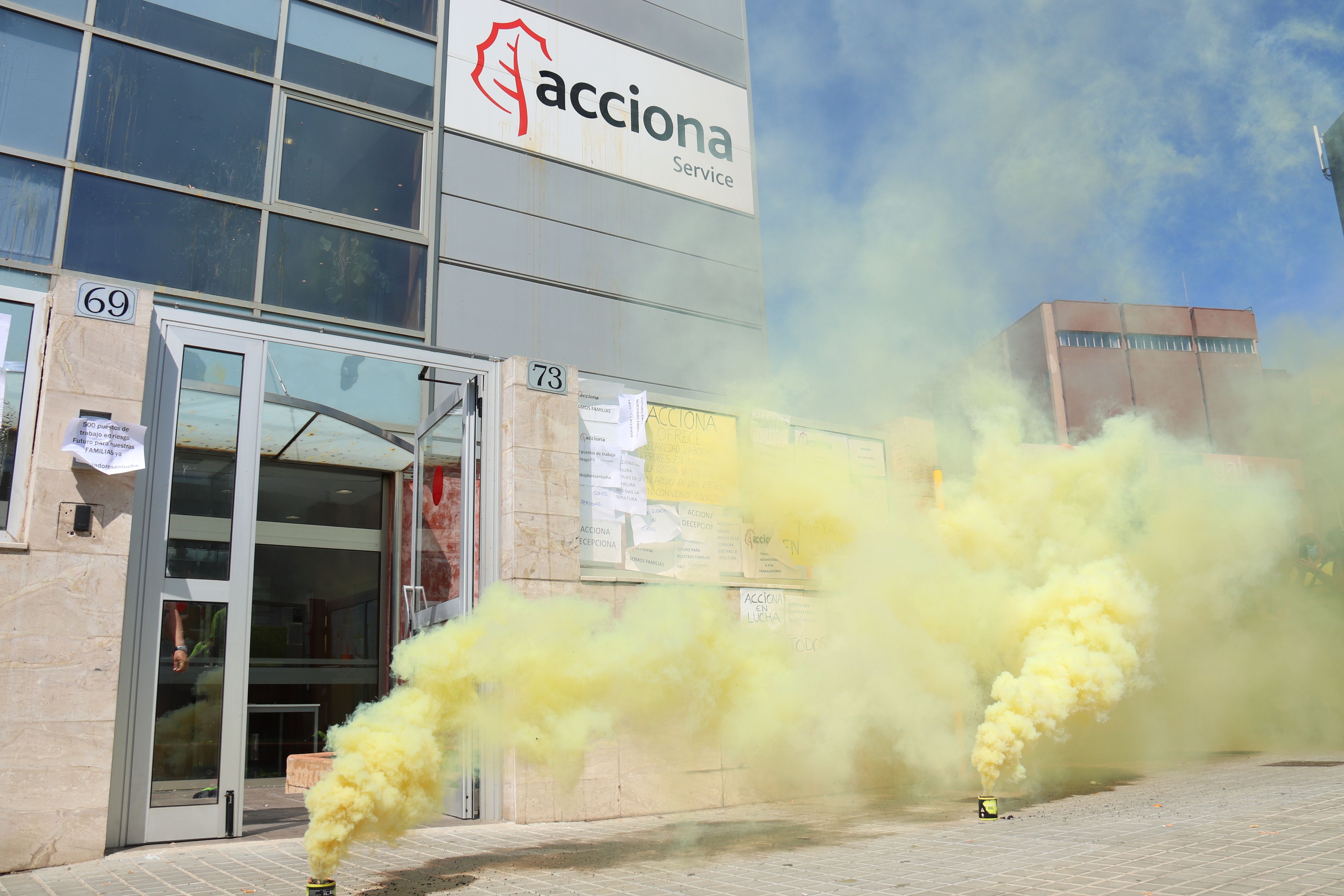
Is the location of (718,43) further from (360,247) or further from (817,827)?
(817,827)

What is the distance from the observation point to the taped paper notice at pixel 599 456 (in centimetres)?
861

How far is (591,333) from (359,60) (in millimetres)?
4499

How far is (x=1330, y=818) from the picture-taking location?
605cm

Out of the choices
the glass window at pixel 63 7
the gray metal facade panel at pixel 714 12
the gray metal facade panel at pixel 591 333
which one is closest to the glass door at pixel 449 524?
the gray metal facade panel at pixel 591 333

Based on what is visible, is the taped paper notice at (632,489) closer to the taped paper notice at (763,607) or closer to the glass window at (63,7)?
the taped paper notice at (763,607)

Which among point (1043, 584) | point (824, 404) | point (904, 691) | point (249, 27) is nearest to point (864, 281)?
point (824, 404)

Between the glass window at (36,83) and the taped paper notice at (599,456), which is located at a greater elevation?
the glass window at (36,83)

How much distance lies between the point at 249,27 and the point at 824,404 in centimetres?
818

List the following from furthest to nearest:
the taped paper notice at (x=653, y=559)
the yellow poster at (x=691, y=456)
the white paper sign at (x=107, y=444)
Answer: the yellow poster at (x=691, y=456), the taped paper notice at (x=653, y=559), the white paper sign at (x=107, y=444)

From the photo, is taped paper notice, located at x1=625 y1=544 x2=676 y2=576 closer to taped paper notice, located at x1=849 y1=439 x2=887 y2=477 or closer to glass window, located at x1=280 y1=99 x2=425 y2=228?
taped paper notice, located at x1=849 y1=439 x2=887 y2=477

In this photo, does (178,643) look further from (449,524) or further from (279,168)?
(279,168)

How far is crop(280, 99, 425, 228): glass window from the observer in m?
10.3

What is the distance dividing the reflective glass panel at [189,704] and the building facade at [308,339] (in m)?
0.02

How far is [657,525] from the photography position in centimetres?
883
